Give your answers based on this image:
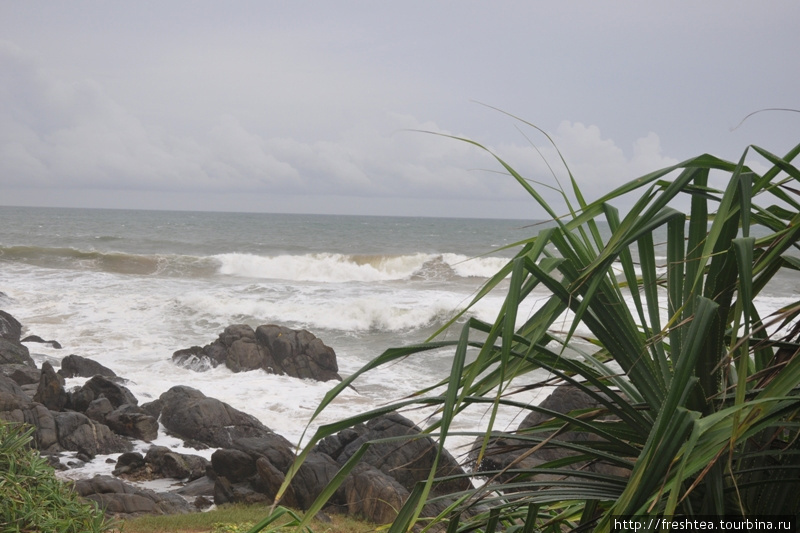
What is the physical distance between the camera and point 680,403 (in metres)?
1.20

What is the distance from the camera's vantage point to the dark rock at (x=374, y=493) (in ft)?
25.3

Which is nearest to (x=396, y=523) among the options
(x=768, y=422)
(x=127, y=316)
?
(x=768, y=422)

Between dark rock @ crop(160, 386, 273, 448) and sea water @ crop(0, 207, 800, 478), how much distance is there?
0.45 metres

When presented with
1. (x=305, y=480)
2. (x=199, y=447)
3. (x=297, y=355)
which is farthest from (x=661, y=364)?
(x=297, y=355)

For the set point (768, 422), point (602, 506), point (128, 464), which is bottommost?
point (128, 464)

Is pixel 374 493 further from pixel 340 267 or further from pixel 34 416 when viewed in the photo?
pixel 340 267

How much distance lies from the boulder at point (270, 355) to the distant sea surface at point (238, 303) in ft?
1.39

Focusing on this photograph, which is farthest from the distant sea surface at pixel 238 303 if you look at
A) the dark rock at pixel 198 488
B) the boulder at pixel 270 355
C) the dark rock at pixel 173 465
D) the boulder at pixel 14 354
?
the dark rock at pixel 198 488

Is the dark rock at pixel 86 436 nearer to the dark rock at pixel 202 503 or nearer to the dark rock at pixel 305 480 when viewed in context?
the dark rock at pixel 202 503

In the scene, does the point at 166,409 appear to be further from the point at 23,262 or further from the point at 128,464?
the point at 23,262

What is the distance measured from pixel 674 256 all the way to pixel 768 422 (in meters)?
0.44

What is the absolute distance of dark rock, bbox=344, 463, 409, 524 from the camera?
770 cm

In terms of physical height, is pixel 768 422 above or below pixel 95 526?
above

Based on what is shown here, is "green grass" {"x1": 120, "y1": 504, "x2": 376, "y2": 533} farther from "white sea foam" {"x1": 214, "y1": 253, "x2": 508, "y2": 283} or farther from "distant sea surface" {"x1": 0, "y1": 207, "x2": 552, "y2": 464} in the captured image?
"white sea foam" {"x1": 214, "y1": 253, "x2": 508, "y2": 283}
